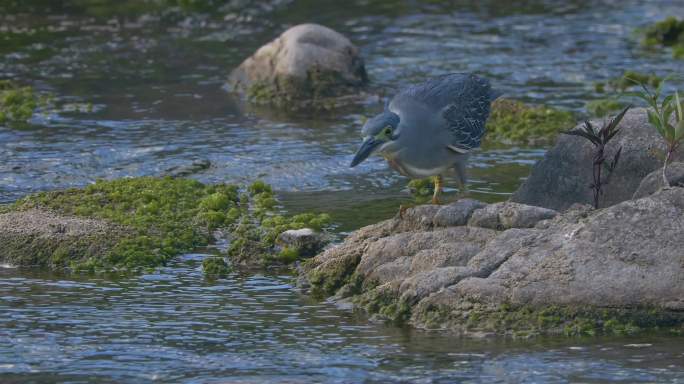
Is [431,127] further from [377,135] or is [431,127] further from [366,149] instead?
[366,149]

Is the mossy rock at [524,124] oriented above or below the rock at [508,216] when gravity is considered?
below

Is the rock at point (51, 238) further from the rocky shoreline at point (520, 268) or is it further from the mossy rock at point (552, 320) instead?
the mossy rock at point (552, 320)

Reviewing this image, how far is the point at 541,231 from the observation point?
7949 mm

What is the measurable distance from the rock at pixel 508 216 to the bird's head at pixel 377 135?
2.46 ft

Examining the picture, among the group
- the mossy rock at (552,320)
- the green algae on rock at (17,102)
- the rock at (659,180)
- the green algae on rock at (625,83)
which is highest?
the rock at (659,180)

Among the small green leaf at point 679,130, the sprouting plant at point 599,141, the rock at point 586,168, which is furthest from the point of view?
the rock at point 586,168

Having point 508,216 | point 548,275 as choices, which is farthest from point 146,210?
point 548,275

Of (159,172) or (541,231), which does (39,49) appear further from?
(541,231)

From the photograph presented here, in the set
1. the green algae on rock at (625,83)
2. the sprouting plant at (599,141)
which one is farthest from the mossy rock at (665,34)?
the sprouting plant at (599,141)

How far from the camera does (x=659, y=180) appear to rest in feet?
27.5

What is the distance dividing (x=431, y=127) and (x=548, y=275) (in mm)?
1631

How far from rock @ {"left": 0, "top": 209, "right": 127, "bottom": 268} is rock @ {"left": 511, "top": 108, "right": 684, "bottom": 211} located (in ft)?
10.2

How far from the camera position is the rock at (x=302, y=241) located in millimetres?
9367

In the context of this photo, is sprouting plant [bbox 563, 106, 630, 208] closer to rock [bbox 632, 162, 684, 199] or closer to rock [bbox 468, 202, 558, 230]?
rock [bbox 632, 162, 684, 199]
